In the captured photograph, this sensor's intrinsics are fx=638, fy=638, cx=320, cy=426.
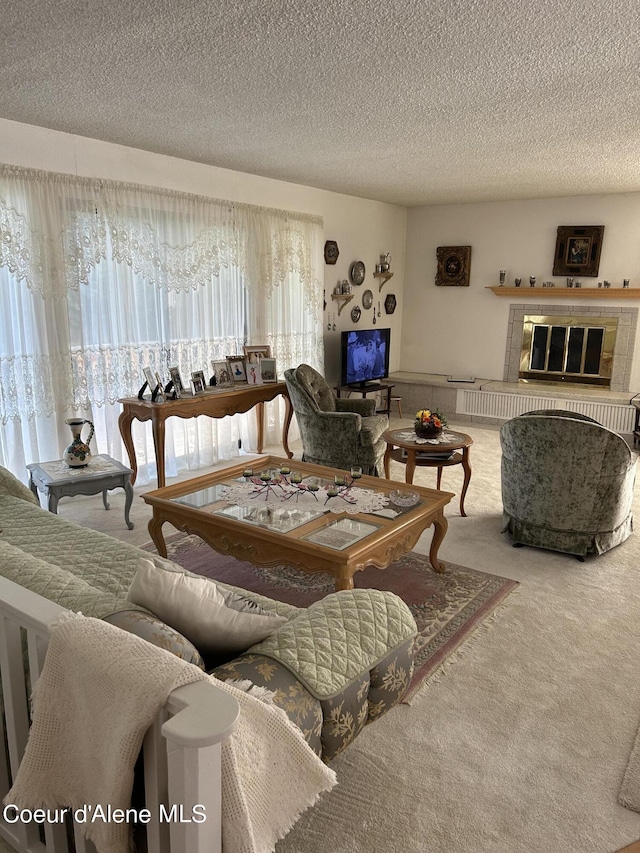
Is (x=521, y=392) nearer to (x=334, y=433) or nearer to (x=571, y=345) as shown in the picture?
(x=571, y=345)

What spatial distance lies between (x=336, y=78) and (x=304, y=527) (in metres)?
2.12

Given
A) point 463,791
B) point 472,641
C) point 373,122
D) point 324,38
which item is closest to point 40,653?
point 463,791

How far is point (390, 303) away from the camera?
8.12 m

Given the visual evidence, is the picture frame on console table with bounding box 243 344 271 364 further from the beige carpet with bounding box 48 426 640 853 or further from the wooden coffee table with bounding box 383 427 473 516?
the beige carpet with bounding box 48 426 640 853

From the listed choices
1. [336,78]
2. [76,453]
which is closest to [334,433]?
[76,453]

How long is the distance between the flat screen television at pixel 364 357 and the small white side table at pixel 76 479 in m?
3.51

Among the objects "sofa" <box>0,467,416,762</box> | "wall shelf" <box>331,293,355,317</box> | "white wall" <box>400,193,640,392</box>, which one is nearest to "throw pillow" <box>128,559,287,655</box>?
"sofa" <box>0,467,416,762</box>

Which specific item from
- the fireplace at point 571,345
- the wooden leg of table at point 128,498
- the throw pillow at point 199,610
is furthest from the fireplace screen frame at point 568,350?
the throw pillow at point 199,610

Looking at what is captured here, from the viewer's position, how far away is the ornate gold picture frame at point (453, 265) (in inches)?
309

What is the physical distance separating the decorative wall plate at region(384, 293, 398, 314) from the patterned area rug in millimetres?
→ 4798

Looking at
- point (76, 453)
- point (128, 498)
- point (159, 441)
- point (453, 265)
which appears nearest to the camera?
point (76, 453)

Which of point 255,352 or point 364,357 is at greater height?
point 255,352

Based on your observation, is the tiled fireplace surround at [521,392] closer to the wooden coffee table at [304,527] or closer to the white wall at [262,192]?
the white wall at [262,192]

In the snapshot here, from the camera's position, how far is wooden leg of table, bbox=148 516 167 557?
11.4ft
